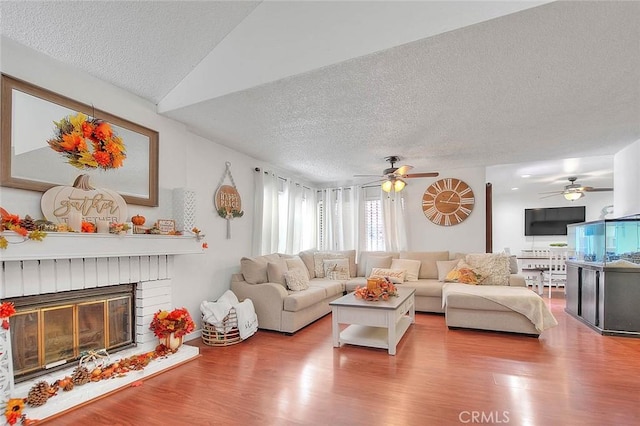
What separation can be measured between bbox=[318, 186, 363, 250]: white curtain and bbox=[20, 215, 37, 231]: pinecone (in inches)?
203

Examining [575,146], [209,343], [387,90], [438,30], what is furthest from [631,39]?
[209,343]

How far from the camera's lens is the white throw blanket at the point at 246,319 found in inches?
140

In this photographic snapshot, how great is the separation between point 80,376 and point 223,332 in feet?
4.43

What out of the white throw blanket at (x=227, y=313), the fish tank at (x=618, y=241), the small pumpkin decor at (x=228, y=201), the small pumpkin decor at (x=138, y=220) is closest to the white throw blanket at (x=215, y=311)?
the white throw blanket at (x=227, y=313)

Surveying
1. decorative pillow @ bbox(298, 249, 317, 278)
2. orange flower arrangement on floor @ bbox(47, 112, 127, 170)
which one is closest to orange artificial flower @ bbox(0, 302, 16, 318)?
orange flower arrangement on floor @ bbox(47, 112, 127, 170)

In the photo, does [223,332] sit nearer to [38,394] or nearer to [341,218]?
[38,394]

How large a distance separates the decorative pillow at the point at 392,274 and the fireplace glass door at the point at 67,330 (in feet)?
11.8

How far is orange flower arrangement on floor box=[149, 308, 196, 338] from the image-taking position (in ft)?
9.66

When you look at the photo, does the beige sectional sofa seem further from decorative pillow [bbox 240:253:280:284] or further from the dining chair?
the dining chair

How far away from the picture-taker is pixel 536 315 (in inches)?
141

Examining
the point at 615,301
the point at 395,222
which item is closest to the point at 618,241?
the point at 615,301

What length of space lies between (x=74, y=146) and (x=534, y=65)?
357 cm

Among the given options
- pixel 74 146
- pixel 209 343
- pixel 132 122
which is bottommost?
pixel 209 343

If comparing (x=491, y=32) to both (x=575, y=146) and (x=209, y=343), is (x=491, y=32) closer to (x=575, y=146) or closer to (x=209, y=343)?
(x=575, y=146)
